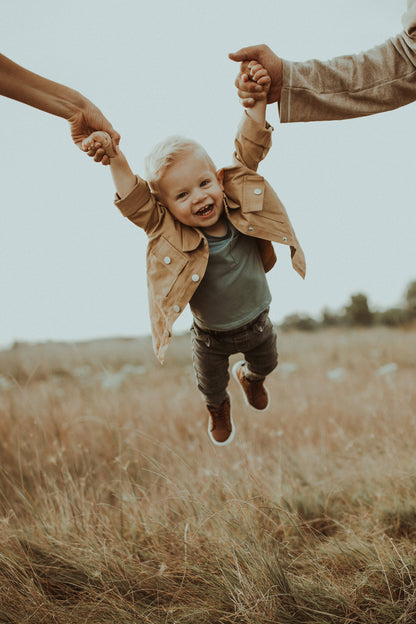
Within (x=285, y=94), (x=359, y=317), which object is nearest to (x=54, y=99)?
(x=285, y=94)

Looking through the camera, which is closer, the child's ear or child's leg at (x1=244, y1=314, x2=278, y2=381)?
the child's ear

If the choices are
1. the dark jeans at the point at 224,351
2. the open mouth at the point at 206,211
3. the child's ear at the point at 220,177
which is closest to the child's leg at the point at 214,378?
the dark jeans at the point at 224,351

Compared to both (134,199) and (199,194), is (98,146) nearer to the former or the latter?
(134,199)

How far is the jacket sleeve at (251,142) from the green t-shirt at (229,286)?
1.07ft

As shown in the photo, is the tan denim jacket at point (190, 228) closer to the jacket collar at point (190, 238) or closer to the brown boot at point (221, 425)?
the jacket collar at point (190, 238)

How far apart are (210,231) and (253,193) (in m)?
0.28

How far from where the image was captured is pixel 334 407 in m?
5.61

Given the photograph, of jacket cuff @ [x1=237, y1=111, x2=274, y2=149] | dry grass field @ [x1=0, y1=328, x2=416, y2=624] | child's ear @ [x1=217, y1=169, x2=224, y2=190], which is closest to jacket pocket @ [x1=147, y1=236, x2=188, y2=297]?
child's ear @ [x1=217, y1=169, x2=224, y2=190]

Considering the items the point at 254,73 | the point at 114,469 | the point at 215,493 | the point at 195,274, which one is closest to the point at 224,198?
the point at 195,274

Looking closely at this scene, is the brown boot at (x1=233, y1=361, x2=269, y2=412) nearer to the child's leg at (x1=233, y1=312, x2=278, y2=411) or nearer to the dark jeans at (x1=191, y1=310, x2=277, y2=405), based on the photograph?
the child's leg at (x1=233, y1=312, x2=278, y2=411)

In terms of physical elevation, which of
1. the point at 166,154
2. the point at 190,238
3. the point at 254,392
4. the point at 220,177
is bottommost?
the point at 254,392

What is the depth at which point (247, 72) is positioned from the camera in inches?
86.9

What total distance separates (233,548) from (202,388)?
87cm

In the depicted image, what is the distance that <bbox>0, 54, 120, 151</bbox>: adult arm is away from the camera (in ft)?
6.17
